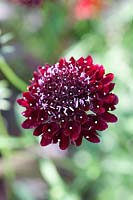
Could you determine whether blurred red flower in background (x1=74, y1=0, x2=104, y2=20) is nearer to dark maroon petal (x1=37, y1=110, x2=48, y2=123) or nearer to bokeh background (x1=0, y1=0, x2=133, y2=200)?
bokeh background (x1=0, y1=0, x2=133, y2=200)

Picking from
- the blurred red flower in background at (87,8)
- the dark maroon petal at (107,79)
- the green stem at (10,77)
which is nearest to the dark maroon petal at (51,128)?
the dark maroon petal at (107,79)

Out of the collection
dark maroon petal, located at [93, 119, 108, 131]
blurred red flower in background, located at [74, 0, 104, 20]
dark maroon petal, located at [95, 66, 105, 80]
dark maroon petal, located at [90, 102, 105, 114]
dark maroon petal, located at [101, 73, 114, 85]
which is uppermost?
blurred red flower in background, located at [74, 0, 104, 20]

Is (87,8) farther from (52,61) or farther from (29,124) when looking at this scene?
(29,124)

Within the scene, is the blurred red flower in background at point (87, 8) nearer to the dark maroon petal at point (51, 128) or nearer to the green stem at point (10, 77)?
the green stem at point (10, 77)

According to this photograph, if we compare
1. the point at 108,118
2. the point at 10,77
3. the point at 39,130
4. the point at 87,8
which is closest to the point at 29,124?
the point at 39,130

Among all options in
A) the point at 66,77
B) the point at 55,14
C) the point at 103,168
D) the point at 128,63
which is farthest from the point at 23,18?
the point at 66,77

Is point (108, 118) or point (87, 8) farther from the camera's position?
point (87, 8)

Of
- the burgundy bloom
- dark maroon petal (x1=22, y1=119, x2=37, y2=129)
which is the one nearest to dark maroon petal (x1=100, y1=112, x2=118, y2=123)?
the burgundy bloom
